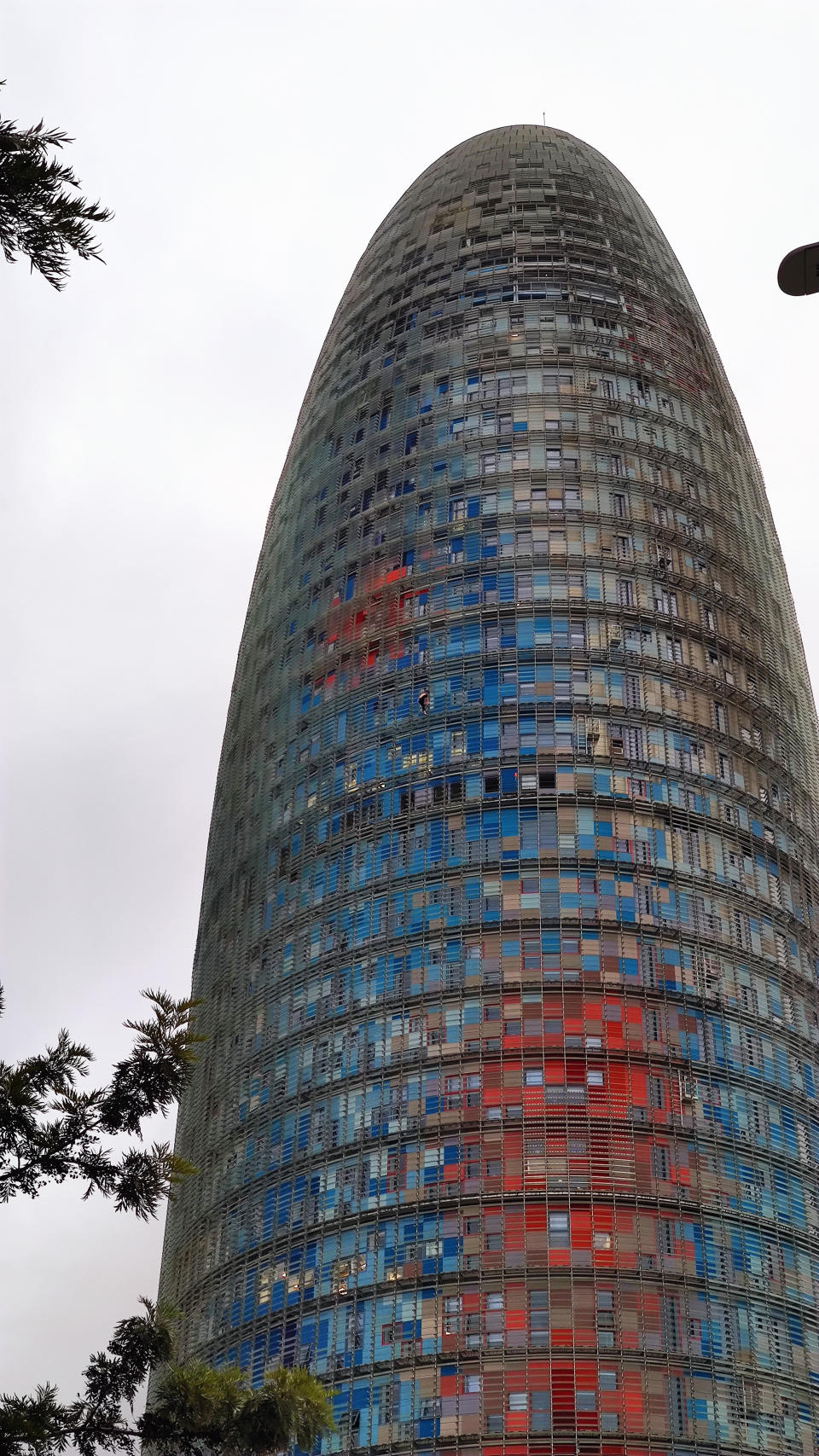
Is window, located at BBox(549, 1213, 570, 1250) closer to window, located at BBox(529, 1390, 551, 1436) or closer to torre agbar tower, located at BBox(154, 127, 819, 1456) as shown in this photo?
torre agbar tower, located at BBox(154, 127, 819, 1456)

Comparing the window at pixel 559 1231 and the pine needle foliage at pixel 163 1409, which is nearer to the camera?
the pine needle foliage at pixel 163 1409

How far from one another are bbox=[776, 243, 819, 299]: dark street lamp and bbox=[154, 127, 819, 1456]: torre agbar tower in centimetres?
8585

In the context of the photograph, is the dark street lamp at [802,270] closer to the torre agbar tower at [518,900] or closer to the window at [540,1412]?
the torre agbar tower at [518,900]

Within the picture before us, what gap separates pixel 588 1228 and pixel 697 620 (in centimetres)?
5692

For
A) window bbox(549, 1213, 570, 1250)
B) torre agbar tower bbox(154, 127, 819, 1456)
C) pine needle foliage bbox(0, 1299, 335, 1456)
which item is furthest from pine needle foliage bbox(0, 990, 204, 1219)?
window bbox(549, 1213, 570, 1250)

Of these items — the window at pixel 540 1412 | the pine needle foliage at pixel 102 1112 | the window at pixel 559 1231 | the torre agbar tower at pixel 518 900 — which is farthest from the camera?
the window at pixel 559 1231

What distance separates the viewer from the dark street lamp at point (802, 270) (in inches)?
1208

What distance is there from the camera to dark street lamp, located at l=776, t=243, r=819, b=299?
3067cm

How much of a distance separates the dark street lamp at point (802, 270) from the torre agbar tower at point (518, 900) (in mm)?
85852

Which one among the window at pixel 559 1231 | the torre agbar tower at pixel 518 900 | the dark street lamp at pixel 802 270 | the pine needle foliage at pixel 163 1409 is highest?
the torre agbar tower at pixel 518 900

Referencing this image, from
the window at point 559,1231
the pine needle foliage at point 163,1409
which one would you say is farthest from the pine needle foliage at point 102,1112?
the window at point 559,1231

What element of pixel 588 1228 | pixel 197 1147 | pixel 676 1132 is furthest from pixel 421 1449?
pixel 197 1147

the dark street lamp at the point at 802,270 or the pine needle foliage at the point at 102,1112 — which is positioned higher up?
the dark street lamp at the point at 802,270

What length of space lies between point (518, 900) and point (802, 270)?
381 feet
